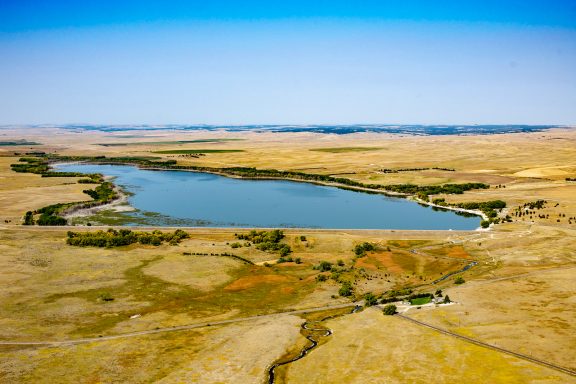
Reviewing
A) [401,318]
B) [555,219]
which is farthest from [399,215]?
[401,318]

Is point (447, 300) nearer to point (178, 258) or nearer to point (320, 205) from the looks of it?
point (178, 258)

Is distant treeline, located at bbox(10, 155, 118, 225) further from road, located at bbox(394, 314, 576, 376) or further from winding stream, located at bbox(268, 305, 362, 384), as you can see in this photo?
road, located at bbox(394, 314, 576, 376)

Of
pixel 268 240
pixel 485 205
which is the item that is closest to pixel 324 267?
pixel 268 240

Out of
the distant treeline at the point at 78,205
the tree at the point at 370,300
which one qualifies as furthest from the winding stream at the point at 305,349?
the distant treeline at the point at 78,205

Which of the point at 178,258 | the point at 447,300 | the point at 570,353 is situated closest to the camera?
the point at 570,353

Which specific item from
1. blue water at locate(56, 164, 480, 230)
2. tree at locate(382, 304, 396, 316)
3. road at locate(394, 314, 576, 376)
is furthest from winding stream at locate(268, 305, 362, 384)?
blue water at locate(56, 164, 480, 230)
